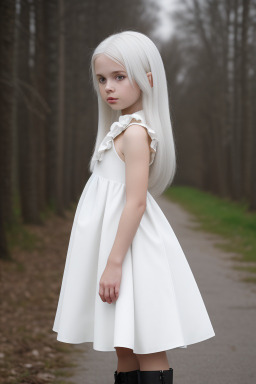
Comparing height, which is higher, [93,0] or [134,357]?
[93,0]

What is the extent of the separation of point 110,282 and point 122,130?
70 centimetres

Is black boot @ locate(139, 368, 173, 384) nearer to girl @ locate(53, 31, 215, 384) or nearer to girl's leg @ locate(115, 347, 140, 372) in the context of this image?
girl @ locate(53, 31, 215, 384)

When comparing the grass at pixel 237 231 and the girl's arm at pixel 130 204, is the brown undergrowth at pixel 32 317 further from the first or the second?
the grass at pixel 237 231

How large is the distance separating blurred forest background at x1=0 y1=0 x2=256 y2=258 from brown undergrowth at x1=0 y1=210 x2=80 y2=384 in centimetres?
67

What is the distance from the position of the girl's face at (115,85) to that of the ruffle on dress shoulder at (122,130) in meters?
0.07

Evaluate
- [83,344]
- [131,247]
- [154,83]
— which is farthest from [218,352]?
[154,83]

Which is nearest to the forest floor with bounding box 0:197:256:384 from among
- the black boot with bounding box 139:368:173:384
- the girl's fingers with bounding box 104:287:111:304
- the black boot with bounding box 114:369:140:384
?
the black boot with bounding box 114:369:140:384

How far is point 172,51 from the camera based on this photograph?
31.2m

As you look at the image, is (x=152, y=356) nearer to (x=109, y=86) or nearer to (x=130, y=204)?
(x=130, y=204)

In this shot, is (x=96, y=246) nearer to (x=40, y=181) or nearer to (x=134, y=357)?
(x=134, y=357)

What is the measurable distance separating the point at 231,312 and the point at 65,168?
41.1 ft

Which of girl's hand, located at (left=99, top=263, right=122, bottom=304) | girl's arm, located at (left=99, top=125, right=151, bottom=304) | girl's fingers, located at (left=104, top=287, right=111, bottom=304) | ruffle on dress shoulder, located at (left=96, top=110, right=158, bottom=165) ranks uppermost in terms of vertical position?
ruffle on dress shoulder, located at (left=96, top=110, right=158, bottom=165)

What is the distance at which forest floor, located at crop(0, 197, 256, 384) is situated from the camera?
169 inches

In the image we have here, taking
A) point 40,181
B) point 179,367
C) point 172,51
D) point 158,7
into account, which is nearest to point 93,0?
point 158,7
